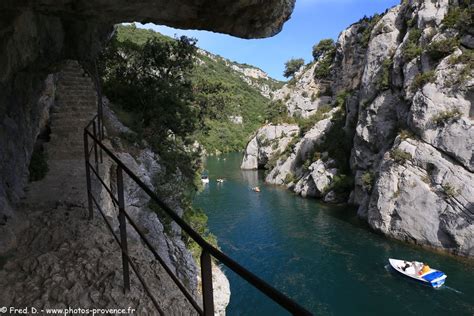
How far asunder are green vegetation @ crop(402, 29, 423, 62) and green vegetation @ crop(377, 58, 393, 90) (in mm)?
2464

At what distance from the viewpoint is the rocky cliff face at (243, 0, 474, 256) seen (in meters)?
25.8

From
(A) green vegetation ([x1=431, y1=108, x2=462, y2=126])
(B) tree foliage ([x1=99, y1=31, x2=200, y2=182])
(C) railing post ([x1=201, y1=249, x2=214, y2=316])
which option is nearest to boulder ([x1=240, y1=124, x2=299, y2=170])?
(A) green vegetation ([x1=431, y1=108, x2=462, y2=126])

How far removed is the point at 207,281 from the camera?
2070 millimetres

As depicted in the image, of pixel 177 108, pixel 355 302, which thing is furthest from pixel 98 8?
pixel 355 302

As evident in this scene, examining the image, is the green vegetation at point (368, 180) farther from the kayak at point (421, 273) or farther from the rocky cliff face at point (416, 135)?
the kayak at point (421, 273)

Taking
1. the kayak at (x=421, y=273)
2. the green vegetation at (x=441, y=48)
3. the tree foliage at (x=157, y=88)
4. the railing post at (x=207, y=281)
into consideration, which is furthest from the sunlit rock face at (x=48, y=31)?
the green vegetation at (x=441, y=48)

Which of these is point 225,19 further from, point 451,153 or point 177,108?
point 451,153

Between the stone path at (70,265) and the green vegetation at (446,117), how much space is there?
89.8 feet

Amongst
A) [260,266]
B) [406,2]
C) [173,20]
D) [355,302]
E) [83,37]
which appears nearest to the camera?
[173,20]

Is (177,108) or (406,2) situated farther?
(406,2)

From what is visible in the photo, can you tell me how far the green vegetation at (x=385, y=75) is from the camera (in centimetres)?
3519

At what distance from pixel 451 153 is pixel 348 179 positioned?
48.2 ft

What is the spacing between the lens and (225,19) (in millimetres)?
5992

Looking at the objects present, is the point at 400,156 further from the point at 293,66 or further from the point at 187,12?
the point at 293,66
